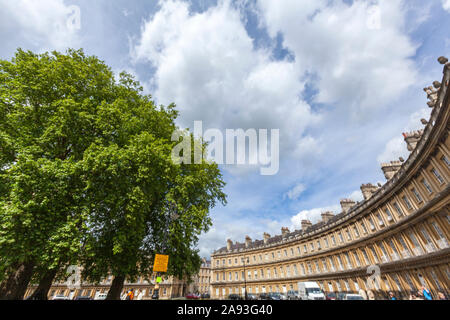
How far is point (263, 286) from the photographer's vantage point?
4891cm

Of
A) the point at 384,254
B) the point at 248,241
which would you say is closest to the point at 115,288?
the point at 384,254

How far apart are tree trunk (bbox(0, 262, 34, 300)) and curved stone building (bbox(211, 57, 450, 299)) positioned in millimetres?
29811

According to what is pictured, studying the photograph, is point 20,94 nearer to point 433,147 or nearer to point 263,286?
point 433,147

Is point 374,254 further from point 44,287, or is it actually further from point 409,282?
point 44,287

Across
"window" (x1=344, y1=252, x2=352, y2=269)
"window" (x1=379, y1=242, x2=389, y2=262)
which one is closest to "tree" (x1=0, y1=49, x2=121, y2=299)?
"window" (x1=379, y1=242, x2=389, y2=262)

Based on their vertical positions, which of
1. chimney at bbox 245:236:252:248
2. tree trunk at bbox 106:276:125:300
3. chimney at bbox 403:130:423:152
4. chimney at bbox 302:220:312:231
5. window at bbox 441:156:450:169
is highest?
chimney at bbox 403:130:423:152

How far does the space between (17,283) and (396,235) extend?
116 feet

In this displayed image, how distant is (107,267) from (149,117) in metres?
10.5

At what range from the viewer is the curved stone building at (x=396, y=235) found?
18.0m

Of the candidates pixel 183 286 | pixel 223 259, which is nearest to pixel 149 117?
pixel 223 259

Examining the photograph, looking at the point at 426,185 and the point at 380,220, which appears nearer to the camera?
the point at 426,185

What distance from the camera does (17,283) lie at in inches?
405

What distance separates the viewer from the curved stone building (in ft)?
59.1

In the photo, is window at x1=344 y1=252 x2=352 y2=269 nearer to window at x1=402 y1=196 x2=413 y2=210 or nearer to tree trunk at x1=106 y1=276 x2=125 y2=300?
window at x1=402 y1=196 x2=413 y2=210
